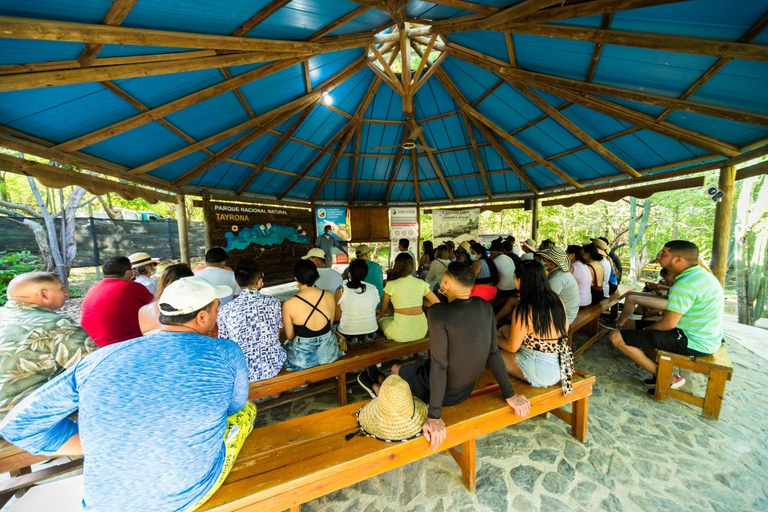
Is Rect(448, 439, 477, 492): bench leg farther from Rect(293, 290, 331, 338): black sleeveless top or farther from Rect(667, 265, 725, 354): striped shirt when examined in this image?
Rect(667, 265, 725, 354): striped shirt

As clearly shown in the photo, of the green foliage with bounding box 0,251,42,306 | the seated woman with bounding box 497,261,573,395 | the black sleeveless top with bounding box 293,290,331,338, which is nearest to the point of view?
the seated woman with bounding box 497,261,573,395

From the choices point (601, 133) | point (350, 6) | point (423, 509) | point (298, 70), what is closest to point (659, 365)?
point (423, 509)

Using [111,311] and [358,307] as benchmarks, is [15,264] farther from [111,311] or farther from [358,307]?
[358,307]

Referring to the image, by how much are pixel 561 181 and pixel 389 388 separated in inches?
341

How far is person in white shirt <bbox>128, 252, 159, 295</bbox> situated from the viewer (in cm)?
380

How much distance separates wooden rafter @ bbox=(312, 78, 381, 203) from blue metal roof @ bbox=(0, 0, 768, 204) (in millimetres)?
53

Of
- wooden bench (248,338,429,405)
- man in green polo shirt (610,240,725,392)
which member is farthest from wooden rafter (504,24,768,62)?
wooden bench (248,338,429,405)

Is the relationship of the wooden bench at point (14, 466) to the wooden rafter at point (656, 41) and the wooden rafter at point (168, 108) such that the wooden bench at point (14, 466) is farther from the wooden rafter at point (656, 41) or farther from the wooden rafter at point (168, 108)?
the wooden rafter at point (656, 41)

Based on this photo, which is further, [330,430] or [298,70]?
[298,70]

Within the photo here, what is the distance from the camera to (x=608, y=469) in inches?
95.4

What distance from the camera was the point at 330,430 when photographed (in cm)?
211

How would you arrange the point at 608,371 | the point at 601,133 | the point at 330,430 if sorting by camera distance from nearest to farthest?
the point at 330,430, the point at 608,371, the point at 601,133

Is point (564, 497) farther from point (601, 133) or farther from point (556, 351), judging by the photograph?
point (601, 133)

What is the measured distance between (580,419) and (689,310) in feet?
6.42
